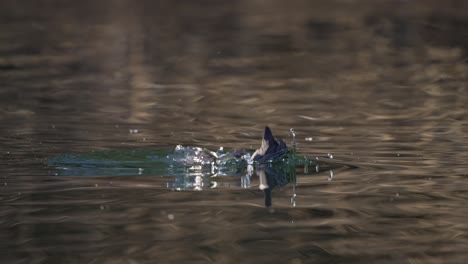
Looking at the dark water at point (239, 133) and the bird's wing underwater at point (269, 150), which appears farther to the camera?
the bird's wing underwater at point (269, 150)

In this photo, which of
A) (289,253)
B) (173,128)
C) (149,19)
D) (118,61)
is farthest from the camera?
(149,19)

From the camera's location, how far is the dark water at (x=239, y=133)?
302 inches

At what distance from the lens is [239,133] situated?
12547 mm

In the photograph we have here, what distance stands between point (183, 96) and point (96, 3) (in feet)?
73.5

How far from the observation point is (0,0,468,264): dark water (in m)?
7.66

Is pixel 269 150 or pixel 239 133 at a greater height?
pixel 239 133

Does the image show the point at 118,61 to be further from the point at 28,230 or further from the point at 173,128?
the point at 28,230

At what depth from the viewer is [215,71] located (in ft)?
65.1

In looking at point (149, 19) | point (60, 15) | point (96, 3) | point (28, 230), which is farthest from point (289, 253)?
point (96, 3)

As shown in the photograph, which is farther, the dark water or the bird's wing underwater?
the bird's wing underwater

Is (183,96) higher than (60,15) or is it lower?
lower

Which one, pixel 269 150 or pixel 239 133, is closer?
pixel 269 150

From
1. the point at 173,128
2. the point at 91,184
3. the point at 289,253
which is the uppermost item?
the point at 173,128

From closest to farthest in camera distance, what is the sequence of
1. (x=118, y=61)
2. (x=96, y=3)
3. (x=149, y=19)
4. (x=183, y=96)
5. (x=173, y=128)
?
(x=173, y=128), (x=183, y=96), (x=118, y=61), (x=149, y=19), (x=96, y=3)
